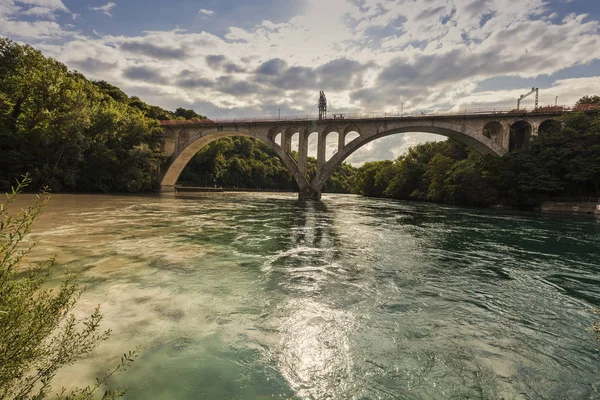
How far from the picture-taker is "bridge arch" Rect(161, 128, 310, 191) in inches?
1676

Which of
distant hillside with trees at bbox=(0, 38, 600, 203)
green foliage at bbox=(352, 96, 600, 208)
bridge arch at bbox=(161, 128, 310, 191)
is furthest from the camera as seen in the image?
bridge arch at bbox=(161, 128, 310, 191)

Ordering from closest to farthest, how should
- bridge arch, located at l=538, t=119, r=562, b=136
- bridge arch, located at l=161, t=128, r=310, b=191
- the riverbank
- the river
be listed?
1. the river
2. the riverbank
3. bridge arch, located at l=538, t=119, r=562, b=136
4. bridge arch, located at l=161, t=128, r=310, b=191

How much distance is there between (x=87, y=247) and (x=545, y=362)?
38.5ft

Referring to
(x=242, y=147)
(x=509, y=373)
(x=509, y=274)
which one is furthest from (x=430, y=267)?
(x=242, y=147)

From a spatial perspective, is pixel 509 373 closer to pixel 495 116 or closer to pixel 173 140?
pixel 495 116

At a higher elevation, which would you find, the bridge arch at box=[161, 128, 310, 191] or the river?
the bridge arch at box=[161, 128, 310, 191]

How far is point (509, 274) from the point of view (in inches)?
340

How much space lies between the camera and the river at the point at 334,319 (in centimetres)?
362

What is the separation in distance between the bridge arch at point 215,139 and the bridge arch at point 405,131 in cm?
312

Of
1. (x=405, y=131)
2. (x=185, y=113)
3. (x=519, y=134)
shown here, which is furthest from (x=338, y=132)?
(x=185, y=113)

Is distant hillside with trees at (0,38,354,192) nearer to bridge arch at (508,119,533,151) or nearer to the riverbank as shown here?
the riverbank

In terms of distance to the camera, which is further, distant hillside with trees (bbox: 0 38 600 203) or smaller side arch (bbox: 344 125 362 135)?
smaller side arch (bbox: 344 125 362 135)

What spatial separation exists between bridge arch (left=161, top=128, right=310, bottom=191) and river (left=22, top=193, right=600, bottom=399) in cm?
3200

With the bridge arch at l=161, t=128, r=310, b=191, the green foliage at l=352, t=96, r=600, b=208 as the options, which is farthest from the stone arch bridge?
the green foliage at l=352, t=96, r=600, b=208
